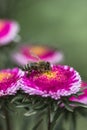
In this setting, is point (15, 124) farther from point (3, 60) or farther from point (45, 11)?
point (45, 11)

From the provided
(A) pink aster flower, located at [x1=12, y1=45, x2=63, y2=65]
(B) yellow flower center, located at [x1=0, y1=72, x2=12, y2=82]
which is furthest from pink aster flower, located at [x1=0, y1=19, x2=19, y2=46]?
(B) yellow flower center, located at [x1=0, y1=72, x2=12, y2=82]

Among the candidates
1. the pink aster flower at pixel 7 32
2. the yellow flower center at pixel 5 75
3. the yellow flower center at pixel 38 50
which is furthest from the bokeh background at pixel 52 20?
the yellow flower center at pixel 5 75

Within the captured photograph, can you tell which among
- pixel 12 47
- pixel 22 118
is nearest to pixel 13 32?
pixel 12 47

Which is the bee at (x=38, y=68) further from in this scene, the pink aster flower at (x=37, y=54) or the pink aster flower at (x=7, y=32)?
the pink aster flower at (x=37, y=54)

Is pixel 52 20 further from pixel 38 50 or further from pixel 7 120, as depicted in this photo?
pixel 7 120

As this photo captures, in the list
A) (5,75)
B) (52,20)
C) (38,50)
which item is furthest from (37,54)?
(5,75)

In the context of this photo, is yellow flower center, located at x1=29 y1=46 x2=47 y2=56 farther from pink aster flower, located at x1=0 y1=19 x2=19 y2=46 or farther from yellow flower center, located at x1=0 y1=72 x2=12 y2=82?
yellow flower center, located at x1=0 y1=72 x2=12 y2=82
